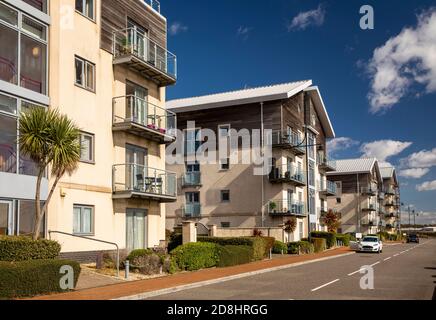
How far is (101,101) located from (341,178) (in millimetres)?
64105

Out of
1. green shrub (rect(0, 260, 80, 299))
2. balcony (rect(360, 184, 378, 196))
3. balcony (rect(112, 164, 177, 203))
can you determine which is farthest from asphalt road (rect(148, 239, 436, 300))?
balcony (rect(360, 184, 378, 196))

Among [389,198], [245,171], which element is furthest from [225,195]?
[389,198]

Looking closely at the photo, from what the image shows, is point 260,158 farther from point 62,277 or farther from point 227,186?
point 62,277

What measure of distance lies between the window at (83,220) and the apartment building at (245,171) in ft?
70.9

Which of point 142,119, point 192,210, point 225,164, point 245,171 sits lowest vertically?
point 192,210

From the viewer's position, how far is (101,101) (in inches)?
950

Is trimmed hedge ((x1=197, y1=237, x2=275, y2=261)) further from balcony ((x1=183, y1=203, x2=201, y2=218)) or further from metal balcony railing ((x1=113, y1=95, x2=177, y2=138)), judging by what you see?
balcony ((x1=183, y1=203, x2=201, y2=218))

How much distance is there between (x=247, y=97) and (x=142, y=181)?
2048 cm

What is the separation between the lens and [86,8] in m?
23.6

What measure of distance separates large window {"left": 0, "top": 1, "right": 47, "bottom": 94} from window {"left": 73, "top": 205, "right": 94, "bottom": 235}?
4.98m

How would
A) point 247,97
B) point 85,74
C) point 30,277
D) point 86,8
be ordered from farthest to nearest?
1. point 247,97
2. point 86,8
3. point 85,74
4. point 30,277

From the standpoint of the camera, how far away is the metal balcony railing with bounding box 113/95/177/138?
25.2 meters

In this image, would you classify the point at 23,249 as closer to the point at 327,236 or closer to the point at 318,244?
the point at 318,244
